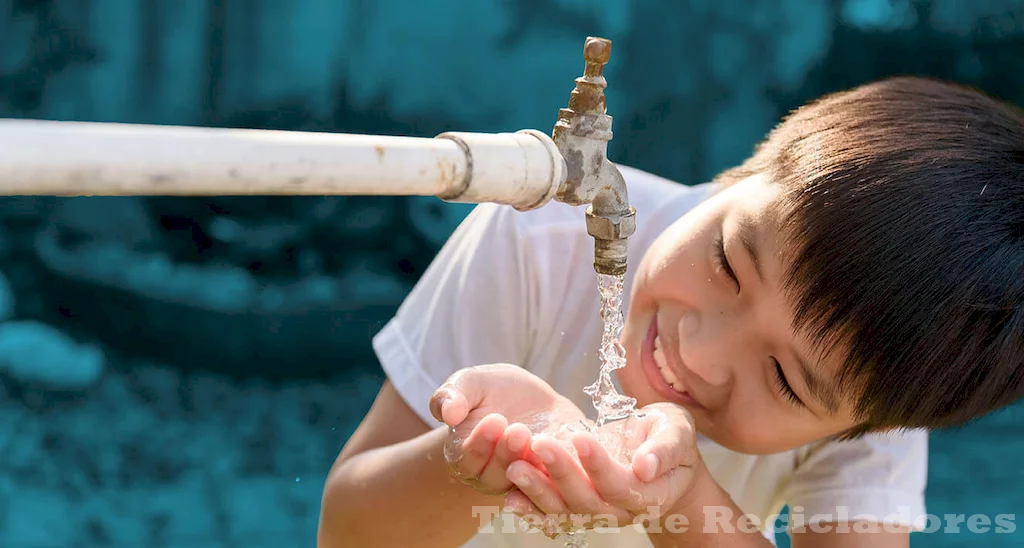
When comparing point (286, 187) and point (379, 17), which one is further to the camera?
point (379, 17)

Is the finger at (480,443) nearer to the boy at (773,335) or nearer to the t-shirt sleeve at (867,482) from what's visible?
the boy at (773,335)

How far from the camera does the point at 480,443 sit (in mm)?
941

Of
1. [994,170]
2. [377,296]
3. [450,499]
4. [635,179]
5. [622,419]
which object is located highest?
[994,170]

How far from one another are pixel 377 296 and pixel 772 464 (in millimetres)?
1240

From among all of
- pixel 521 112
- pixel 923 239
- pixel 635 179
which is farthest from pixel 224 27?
pixel 923 239

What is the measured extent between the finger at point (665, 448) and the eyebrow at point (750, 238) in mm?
174

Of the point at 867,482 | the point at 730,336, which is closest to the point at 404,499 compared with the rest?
the point at 730,336

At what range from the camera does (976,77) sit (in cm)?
261

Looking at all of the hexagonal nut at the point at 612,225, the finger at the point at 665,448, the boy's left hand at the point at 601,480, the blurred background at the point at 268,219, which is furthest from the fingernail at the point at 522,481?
the blurred background at the point at 268,219

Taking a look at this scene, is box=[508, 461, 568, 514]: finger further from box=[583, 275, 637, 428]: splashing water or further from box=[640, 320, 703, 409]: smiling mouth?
box=[640, 320, 703, 409]: smiling mouth

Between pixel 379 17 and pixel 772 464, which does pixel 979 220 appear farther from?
pixel 379 17

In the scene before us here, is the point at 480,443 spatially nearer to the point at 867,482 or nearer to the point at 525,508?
the point at 525,508

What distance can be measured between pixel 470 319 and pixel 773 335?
0.42m

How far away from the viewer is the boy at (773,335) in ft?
3.37
